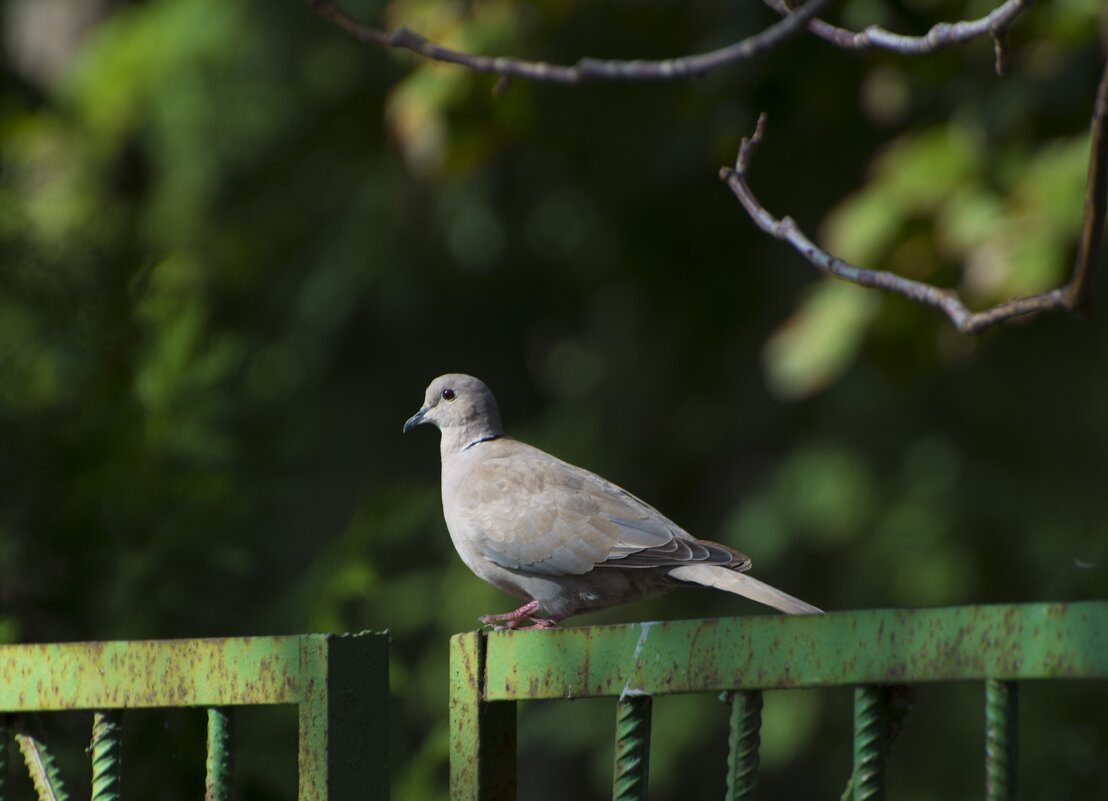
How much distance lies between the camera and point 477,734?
94.2 inches

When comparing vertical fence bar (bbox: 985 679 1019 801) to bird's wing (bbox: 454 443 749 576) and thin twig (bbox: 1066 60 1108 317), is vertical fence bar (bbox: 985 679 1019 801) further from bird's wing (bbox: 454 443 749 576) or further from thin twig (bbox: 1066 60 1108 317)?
bird's wing (bbox: 454 443 749 576)

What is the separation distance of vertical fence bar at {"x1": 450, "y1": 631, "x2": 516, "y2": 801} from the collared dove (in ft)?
2.62

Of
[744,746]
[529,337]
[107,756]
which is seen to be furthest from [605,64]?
[529,337]

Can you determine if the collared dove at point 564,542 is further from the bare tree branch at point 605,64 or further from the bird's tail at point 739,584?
the bare tree branch at point 605,64

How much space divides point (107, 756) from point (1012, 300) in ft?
5.47

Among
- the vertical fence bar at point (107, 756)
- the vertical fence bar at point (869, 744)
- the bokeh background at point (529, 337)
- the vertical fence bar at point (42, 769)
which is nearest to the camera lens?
the vertical fence bar at point (869, 744)

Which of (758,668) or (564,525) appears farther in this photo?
(564,525)

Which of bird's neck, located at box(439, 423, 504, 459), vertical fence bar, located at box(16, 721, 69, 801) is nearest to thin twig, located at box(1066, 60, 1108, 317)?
vertical fence bar, located at box(16, 721, 69, 801)

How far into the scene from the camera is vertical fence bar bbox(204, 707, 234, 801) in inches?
96.4

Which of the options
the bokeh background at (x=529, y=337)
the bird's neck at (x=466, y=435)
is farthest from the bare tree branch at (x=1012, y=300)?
the bokeh background at (x=529, y=337)

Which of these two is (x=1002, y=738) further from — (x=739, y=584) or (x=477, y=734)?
(x=739, y=584)

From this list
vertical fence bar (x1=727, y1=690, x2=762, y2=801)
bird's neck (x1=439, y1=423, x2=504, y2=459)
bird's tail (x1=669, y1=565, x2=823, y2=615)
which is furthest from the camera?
bird's neck (x1=439, y1=423, x2=504, y2=459)

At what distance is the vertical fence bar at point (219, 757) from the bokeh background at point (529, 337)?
175 centimetres

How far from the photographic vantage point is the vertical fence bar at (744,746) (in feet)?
6.72
